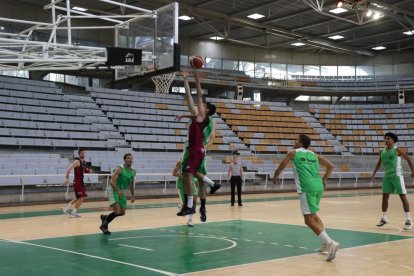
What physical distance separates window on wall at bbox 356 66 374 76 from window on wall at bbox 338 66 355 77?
448 mm

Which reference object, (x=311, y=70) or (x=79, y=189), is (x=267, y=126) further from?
(x=79, y=189)

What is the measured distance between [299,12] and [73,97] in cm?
1458

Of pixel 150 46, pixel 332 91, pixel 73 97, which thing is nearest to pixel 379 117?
pixel 332 91

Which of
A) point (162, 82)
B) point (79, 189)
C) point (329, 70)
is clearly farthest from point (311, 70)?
point (79, 189)

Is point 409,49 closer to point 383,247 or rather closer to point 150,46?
point 150,46

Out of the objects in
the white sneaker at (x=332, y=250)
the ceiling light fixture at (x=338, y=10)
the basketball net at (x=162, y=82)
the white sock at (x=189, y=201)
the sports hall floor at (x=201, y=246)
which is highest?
the ceiling light fixture at (x=338, y=10)

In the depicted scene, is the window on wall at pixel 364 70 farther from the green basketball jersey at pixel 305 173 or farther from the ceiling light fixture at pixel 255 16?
the green basketball jersey at pixel 305 173

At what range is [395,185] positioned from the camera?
10.7 m

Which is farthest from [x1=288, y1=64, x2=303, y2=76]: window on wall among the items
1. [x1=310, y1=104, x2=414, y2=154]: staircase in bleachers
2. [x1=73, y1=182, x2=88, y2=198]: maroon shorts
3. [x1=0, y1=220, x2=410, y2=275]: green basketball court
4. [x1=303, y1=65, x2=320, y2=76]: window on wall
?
[x1=0, y1=220, x2=410, y2=275]: green basketball court

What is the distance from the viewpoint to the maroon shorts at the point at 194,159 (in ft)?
26.1

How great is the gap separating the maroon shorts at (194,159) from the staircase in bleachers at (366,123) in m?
27.2

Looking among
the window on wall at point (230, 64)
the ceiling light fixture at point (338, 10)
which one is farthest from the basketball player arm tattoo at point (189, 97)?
the window on wall at point (230, 64)

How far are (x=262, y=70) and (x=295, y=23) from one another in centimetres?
871

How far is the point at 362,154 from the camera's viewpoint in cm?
3300
